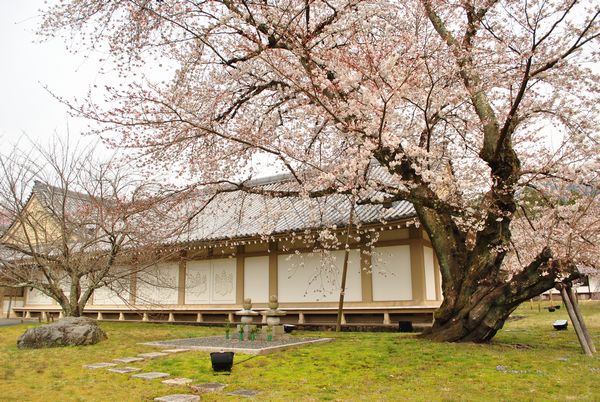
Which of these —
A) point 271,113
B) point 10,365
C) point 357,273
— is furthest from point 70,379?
point 357,273

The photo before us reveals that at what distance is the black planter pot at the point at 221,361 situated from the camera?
586 cm

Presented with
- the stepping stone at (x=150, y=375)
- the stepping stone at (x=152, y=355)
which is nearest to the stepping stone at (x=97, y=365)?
the stepping stone at (x=152, y=355)

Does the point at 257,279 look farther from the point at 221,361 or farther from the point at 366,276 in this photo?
the point at 221,361

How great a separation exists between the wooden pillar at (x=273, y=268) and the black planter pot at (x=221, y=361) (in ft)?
24.8

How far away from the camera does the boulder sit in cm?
859

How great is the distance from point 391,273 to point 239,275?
4977 millimetres

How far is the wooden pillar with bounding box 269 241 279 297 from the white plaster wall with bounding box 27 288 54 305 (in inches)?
452

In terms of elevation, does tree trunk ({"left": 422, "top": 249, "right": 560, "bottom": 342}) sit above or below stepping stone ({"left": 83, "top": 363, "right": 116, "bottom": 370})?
above

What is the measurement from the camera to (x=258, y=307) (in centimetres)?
1371

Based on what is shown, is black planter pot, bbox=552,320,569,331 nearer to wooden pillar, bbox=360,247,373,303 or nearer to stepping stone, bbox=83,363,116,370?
A: wooden pillar, bbox=360,247,373,303

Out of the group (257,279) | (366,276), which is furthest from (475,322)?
(257,279)

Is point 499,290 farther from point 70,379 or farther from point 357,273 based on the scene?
point 70,379

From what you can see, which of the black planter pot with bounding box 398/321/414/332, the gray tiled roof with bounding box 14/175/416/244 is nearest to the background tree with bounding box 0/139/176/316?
the gray tiled roof with bounding box 14/175/416/244

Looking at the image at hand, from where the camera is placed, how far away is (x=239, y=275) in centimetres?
1425
